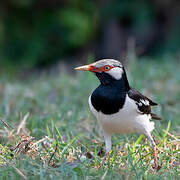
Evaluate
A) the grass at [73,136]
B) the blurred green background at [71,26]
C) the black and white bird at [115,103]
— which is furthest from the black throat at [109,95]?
the blurred green background at [71,26]

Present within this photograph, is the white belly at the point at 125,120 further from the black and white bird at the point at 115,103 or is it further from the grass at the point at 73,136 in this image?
the grass at the point at 73,136

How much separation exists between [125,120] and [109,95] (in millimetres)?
256

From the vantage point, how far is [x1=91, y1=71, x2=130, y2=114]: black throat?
10.7ft

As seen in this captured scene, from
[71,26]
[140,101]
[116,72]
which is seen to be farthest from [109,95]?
[71,26]

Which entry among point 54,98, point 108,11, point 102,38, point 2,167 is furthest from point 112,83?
point 102,38

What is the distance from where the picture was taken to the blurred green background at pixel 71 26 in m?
10.3

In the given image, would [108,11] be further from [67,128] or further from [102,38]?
[67,128]

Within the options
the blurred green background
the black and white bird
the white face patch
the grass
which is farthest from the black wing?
the blurred green background

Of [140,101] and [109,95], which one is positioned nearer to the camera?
[109,95]

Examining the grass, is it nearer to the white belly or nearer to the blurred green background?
the white belly

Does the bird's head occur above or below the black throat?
above

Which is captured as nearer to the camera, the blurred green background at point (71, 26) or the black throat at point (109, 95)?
the black throat at point (109, 95)

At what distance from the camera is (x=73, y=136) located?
3934mm

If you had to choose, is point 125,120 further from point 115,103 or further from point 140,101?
point 140,101
